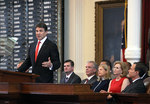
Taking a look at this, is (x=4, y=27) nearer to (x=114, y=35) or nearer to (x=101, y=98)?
(x=114, y=35)

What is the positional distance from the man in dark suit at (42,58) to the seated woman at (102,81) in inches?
36.8

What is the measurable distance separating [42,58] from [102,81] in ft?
3.97

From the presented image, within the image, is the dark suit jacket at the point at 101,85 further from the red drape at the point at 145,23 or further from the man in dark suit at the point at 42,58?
the red drape at the point at 145,23

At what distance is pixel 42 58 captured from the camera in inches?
162

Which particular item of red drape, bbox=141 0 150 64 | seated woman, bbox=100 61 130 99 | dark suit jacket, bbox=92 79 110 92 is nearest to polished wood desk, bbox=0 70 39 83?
dark suit jacket, bbox=92 79 110 92

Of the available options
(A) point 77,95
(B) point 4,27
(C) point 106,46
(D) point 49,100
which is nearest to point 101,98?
(A) point 77,95

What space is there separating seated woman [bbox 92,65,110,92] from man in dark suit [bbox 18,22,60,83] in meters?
0.93

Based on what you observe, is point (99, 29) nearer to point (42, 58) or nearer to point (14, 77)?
point (42, 58)

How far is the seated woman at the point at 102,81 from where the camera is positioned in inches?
186

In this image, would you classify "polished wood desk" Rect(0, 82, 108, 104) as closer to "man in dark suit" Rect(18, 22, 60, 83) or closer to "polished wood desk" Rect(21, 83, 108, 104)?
"polished wood desk" Rect(21, 83, 108, 104)

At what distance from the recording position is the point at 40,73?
13.4 ft

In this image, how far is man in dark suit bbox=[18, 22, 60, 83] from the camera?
13.4 feet

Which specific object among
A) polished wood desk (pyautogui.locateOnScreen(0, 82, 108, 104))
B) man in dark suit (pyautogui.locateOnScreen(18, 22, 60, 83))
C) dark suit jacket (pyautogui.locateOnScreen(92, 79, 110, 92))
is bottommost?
dark suit jacket (pyautogui.locateOnScreen(92, 79, 110, 92))

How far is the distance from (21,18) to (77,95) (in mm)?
5716
